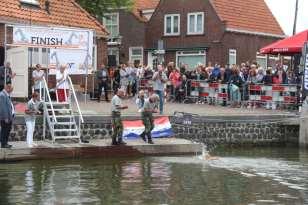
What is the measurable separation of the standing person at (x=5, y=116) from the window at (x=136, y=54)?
31462 millimetres

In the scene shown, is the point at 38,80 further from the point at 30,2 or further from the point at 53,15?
the point at 53,15

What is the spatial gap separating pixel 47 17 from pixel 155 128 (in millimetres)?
10321

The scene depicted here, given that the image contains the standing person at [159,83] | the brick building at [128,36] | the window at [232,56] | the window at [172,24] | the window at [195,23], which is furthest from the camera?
the brick building at [128,36]

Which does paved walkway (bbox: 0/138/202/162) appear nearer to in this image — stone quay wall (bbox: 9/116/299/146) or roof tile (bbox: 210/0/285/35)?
stone quay wall (bbox: 9/116/299/146)

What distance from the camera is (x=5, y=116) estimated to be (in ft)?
66.9

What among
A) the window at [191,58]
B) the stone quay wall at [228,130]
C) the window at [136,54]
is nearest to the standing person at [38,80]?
the stone quay wall at [228,130]

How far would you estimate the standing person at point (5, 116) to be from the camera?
2041cm

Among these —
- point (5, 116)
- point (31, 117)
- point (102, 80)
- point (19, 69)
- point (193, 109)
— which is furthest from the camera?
point (102, 80)

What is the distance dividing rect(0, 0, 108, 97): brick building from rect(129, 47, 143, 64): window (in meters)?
15.8

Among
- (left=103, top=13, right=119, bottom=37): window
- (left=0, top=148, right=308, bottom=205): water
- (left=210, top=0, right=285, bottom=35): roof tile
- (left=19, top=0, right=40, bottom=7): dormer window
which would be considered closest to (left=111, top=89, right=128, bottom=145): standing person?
(left=0, top=148, right=308, bottom=205): water

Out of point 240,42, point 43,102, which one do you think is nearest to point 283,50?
point 43,102

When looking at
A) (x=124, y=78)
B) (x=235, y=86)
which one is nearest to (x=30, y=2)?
(x=124, y=78)

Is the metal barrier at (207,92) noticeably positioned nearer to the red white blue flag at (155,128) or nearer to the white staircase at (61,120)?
the red white blue flag at (155,128)

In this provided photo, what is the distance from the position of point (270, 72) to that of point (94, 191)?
18050mm
